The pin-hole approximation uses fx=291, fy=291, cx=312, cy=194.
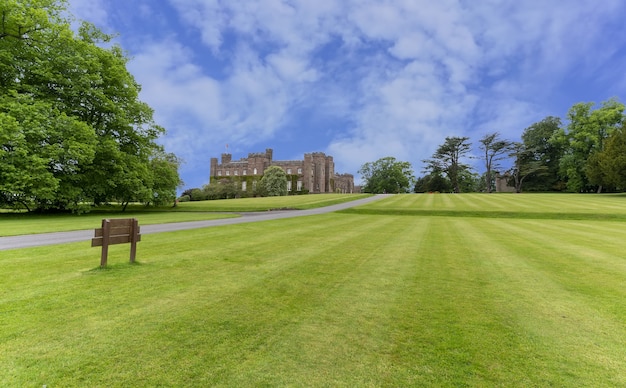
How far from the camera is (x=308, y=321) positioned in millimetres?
3754

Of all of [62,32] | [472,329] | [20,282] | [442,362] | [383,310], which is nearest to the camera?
[442,362]

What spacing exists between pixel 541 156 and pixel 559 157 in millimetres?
3179

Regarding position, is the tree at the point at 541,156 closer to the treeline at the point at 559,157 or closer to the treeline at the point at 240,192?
the treeline at the point at 559,157

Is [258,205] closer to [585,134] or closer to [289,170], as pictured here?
[585,134]

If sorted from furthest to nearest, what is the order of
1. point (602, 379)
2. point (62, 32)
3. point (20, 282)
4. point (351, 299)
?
point (62, 32) → point (20, 282) → point (351, 299) → point (602, 379)

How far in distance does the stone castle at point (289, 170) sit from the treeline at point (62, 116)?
2314 inches

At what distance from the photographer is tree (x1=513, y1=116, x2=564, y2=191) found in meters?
60.0

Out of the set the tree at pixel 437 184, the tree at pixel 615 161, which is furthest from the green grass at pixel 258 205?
the tree at pixel 437 184

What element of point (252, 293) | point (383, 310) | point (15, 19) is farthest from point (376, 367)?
point (15, 19)

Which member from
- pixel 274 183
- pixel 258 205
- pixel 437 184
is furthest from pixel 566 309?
pixel 437 184

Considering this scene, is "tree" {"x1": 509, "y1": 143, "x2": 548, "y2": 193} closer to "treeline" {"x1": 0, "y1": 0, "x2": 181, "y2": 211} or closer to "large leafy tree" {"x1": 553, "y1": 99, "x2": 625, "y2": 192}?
"large leafy tree" {"x1": 553, "y1": 99, "x2": 625, "y2": 192}

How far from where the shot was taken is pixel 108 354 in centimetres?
294

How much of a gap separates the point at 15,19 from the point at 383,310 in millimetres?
31538

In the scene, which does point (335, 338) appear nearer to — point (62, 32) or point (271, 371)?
point (271, 371)
